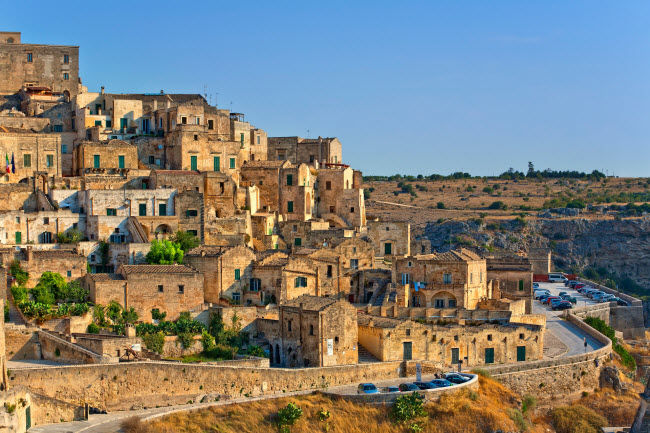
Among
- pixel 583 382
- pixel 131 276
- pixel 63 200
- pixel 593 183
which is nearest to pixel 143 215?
pixel 63 200

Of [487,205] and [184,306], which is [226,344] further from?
[487,205]

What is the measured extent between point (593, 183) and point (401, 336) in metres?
97.7

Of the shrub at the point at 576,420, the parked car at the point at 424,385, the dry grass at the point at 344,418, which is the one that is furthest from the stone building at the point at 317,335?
the shrub at the point at 576,420

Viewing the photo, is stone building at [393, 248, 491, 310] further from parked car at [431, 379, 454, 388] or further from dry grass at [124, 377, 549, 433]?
parked car at [431, 379, 454, 388]

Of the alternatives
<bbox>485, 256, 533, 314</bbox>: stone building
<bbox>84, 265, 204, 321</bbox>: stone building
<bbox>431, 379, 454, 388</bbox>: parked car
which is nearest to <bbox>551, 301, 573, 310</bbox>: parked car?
<bbox>485, 256, 533, 314</bbox>: stone building

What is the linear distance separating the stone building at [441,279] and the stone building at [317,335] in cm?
695

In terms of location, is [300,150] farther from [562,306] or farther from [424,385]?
[424,385]

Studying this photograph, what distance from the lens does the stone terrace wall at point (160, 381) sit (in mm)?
34312

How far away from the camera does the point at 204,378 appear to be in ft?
122

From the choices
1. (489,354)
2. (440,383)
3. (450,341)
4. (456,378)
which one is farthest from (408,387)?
(489,354)

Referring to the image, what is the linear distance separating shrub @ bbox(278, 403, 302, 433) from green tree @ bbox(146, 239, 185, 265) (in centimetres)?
1115

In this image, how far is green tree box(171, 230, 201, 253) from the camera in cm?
4761

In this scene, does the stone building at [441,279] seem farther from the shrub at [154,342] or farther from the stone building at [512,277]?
the shrub at [154,342]

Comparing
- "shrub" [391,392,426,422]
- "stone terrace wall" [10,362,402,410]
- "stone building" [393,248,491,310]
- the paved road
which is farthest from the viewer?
the paved road
